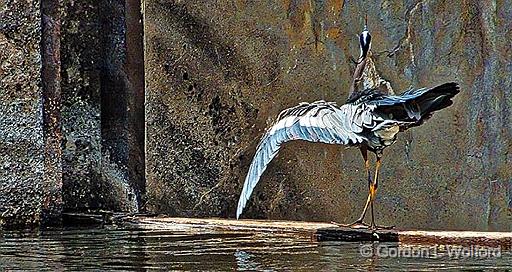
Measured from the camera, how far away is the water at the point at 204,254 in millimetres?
4020

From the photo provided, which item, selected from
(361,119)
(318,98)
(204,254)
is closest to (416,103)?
(361,119)

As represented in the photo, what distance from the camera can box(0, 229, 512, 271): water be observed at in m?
4.02

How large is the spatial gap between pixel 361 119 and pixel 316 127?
24 centimetres

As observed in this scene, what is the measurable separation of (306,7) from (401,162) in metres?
0.96

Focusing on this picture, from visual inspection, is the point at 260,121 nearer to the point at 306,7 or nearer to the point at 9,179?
the point at 306,7

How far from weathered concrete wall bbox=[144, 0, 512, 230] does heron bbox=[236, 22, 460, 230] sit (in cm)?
95

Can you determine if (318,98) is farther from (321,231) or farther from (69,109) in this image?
(69,109)

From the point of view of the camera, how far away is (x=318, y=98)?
593 cm

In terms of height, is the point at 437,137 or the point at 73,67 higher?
the point at 73,67

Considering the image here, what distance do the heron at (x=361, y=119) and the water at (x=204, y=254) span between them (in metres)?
0.29

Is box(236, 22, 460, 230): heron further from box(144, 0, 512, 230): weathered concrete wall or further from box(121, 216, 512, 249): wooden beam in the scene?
box(144, 0, 512, 230): weathered concrete wall

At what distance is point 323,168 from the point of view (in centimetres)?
597

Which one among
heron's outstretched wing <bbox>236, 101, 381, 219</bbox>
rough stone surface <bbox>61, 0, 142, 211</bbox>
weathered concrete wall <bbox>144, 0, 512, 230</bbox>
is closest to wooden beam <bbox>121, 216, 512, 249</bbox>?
heron's outstretched wing <bbox>236, 101, 381, 219</bbox>

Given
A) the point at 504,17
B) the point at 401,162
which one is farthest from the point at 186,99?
the point at 504,17
